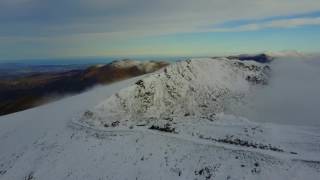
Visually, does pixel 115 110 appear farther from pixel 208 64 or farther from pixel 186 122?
pixel 208 64

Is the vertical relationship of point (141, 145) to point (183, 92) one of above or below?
below

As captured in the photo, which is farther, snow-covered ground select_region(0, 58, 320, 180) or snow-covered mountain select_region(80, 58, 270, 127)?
snow-covered mountain select_region(80, 58, 270, 127)

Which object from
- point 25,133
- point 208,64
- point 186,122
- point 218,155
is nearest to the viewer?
point 218,155

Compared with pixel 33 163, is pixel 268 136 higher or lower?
higher

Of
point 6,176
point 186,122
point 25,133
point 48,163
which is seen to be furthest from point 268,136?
point 25,133

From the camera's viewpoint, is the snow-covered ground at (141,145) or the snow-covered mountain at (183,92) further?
the snow-covered mountain at (183,92)

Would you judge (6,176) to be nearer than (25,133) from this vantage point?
Yes

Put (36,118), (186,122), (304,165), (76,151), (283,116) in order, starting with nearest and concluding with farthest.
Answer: (304,165), (76,151), (186,122), (36,118), (283,116)

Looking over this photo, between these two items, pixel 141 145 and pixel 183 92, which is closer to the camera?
pixel 141 145
